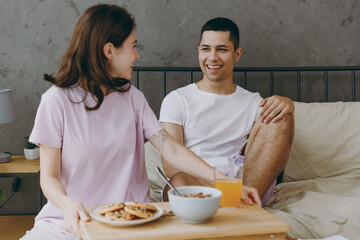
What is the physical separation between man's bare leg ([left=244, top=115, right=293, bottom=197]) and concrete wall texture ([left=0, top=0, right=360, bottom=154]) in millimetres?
897

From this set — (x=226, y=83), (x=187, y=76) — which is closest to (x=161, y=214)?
(x=226, y=83)

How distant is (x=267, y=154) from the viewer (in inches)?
69.0

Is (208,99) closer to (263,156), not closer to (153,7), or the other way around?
(263,156)

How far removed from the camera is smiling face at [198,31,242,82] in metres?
2.06

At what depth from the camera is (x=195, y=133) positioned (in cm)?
197

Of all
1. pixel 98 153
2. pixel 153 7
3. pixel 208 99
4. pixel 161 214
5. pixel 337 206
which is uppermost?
pixel 153 7

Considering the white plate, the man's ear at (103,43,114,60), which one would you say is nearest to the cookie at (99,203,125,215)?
the white plate

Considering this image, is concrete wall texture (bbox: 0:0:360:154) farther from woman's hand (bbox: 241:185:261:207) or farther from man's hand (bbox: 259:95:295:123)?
woman's hand (bbox: 241:185:261:207)

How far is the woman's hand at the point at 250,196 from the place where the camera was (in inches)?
43.4

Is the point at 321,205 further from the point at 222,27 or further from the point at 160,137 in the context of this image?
the point at 222,27

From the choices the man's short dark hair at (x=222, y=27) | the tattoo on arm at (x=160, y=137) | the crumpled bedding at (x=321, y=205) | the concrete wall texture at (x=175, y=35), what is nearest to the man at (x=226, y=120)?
the man's short dark hair at (x=222, y=27)

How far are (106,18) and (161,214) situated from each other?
681 mm

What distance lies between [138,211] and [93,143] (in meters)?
0.46

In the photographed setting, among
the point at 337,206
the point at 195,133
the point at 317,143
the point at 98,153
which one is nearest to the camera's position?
the point at 98,153
